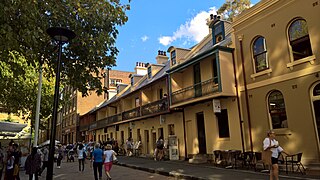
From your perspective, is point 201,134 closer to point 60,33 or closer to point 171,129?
point 171,129

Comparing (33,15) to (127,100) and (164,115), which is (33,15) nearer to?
(164,115)

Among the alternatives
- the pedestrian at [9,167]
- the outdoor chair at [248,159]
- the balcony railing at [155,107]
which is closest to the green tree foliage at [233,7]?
the balcony railing at [155,107]

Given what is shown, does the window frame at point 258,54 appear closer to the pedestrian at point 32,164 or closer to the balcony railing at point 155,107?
the balcony railing at point 155,107

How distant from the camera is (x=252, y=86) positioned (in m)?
13.8

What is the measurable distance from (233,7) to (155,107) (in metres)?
14.5

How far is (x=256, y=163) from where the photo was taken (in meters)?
12.9

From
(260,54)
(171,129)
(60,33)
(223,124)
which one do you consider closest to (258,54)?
(260,54)

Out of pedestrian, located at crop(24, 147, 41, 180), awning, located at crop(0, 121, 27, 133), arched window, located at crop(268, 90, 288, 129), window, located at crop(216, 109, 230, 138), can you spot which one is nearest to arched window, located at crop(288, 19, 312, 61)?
arched window, located at crop(268, 90, 288, 129)

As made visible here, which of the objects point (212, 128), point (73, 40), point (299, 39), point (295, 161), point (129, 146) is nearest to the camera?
point (73, 40)

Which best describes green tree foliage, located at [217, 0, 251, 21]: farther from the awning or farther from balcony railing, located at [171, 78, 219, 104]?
the awning

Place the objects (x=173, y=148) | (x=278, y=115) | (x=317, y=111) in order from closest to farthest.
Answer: (x=317, y=111) → (x=278, y=115) → (x=173, y=148)

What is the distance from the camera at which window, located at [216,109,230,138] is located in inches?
613

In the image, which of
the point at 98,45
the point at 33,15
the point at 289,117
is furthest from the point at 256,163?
the point at 33,15

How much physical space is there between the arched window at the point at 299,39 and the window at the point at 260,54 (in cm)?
149
